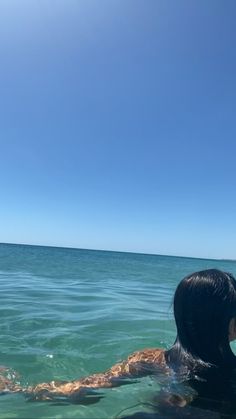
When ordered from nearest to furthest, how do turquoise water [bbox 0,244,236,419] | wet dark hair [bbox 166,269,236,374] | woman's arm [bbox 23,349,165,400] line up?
wet dark hair [bbox 166,269,236,374]
woman's arm [bbox 23,349,165,400]
turquoise water [bbox 0,244,236,419]

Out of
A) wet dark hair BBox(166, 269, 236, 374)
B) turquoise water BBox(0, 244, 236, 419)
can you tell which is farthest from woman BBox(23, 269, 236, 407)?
turquoise water BBox(0, 244, 236, 419)

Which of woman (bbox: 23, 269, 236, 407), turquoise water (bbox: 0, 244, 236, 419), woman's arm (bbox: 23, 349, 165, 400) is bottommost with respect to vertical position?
turquoise water (bbox: 0, 244, 236, 419)

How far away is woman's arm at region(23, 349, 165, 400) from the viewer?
9.82 feet

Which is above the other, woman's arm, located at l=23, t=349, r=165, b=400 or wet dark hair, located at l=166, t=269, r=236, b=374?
wet dark hair, located at l=166, t=269, r=236, b=374

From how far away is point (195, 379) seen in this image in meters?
2.95

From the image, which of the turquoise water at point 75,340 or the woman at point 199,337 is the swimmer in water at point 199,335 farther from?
the turquoise water at point 75,340

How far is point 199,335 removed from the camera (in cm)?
289

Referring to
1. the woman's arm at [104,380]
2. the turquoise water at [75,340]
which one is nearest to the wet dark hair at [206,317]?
the woman's arm at [104,380]

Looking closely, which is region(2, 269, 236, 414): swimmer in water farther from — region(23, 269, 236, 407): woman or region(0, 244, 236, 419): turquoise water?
region(0, 244, 236, 419): turquoise water

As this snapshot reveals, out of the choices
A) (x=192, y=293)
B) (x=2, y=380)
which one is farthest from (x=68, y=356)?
(x=192, y=293)

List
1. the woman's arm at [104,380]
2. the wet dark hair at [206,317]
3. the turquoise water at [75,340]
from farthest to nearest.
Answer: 1. the turquoise water at [75,340]
2. the woman's arm at [104,380]
3. the wet dark hair at [206,317]

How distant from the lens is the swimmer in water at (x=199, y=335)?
2.83 meters

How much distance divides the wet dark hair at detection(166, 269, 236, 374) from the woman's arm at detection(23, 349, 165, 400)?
0.35m

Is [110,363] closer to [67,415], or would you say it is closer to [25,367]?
[25,367]
